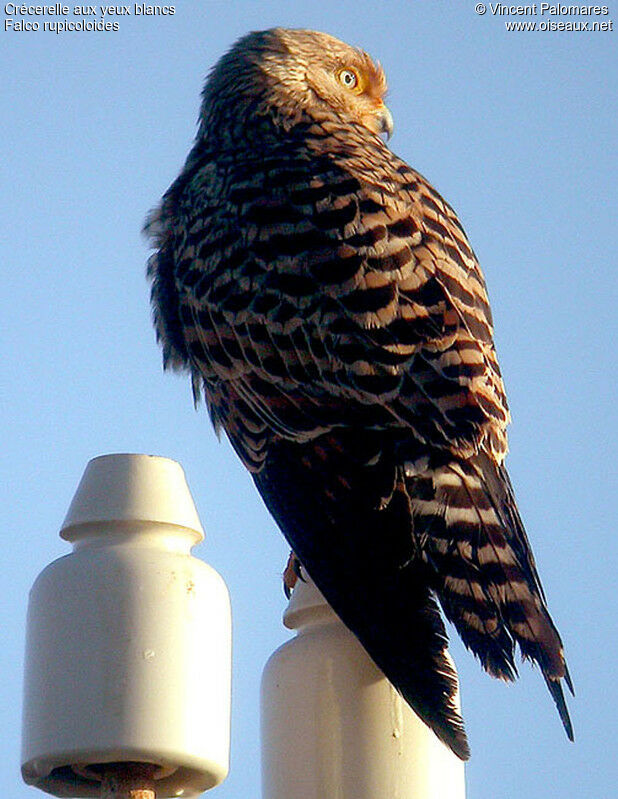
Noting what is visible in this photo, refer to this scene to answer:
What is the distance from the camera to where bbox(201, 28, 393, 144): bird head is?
6188 mm

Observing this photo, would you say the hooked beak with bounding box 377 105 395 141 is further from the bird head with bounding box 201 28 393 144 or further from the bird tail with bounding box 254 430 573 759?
the bird tail with bounding box 254 430 573 759

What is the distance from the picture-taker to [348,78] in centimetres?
669

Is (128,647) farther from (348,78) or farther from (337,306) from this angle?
(348,78)

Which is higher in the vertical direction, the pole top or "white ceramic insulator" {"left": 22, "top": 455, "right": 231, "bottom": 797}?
the pole top

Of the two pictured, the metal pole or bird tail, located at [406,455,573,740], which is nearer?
the metal pole

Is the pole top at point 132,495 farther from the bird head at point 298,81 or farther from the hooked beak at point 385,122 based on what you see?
the hooked beak at point 385,122

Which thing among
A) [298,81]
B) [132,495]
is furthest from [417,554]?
[298,81]

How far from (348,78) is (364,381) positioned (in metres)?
2.81

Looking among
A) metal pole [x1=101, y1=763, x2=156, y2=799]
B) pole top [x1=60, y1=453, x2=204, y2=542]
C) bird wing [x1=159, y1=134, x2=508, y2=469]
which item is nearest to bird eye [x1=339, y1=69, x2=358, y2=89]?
bird wing [x1=159, y1=134, x2=508, y2=469]

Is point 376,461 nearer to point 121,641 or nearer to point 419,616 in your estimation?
point 419,616

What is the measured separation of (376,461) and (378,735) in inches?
45.6

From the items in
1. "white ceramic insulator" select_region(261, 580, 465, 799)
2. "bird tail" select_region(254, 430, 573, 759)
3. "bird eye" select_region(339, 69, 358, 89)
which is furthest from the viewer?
"bird eye" select_region(339, 69, 358, 89)

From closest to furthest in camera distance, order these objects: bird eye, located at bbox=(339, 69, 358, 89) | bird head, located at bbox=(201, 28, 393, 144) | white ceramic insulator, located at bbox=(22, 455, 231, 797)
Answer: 1. white ceramic insulator, located at bbox=(22, 455, 231, 797)
2. bird head, located at bbox=(201, 28, 393, 144)
3. bird eye, located at bbox=(339, 69, 358, 89)

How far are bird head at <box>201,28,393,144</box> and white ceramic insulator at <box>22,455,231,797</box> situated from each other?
328cm
